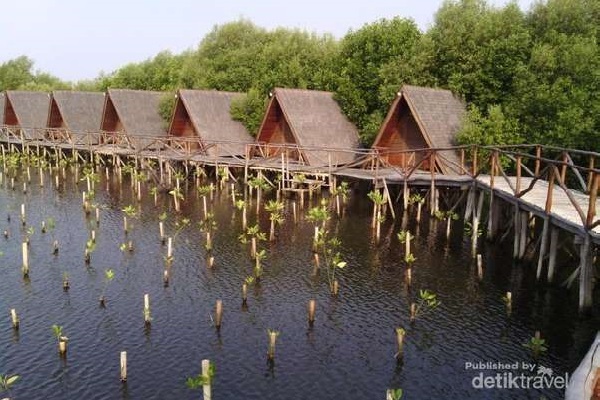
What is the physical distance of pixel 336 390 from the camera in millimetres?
12164

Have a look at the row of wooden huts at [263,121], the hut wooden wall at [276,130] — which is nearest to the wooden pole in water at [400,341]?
the row of wooden huts at [263,121]

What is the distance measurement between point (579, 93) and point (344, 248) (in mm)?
15083

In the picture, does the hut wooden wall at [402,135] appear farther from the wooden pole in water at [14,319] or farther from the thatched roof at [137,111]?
the thatched roof at [137,111]

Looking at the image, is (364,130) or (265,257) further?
(364,130)

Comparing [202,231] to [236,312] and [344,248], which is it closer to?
[344,248]

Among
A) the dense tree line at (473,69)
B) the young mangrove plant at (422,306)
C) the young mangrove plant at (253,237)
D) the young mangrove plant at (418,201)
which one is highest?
the dense tree line at (473,69)

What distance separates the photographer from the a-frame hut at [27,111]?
51.7 metres

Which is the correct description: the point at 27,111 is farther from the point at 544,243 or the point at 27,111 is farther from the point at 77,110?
the point at 544,243

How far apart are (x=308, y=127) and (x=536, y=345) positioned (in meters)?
24.3

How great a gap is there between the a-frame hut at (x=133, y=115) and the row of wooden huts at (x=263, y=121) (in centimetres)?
9

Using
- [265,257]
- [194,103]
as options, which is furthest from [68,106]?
[265,257]

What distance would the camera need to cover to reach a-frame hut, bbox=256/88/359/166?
34.3 m

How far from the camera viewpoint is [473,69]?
1321 inches

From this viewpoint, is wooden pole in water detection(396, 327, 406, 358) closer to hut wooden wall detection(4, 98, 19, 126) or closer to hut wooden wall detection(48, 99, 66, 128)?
hut wooden wall detection(48, 99, 66, 128)
